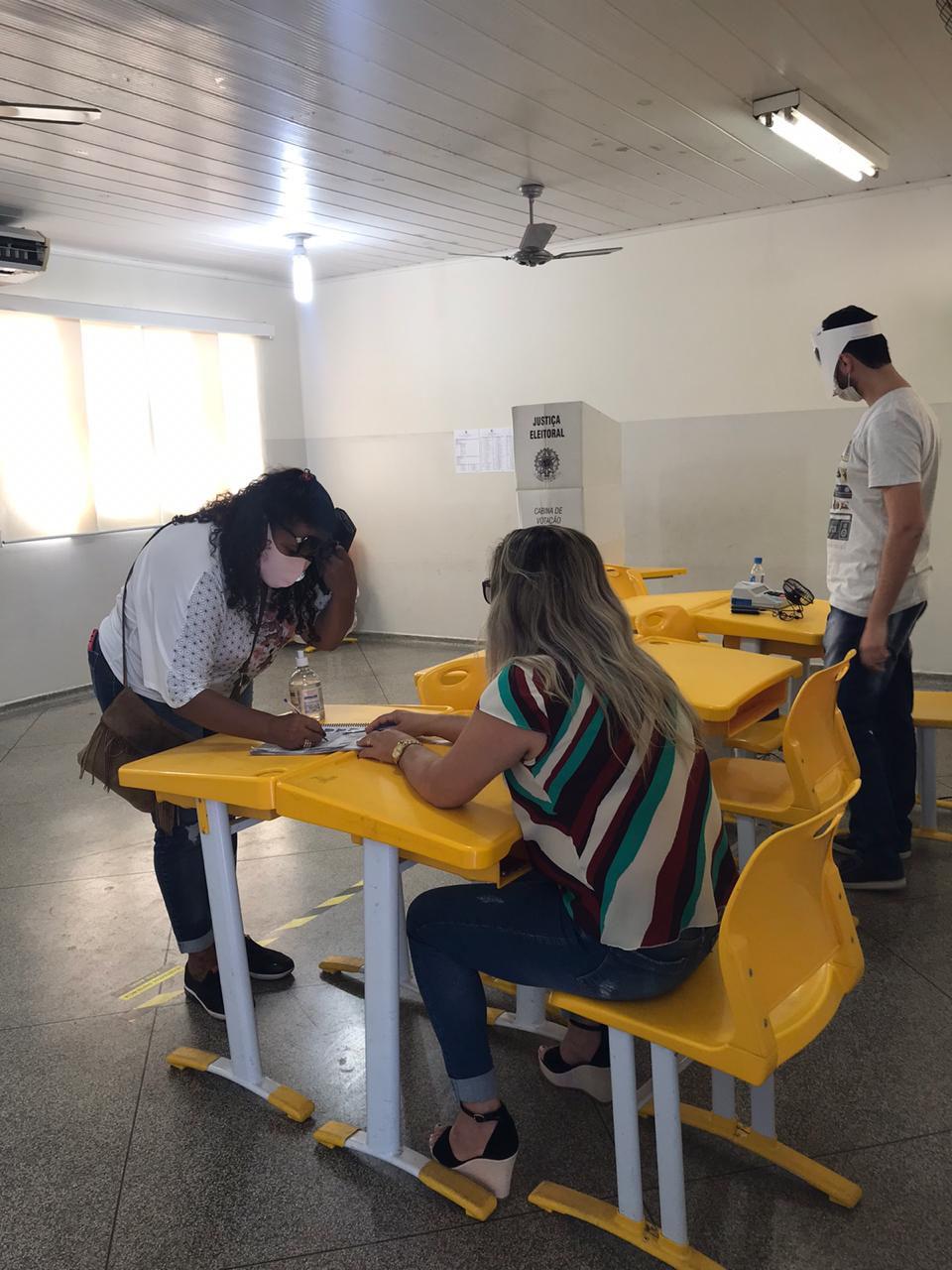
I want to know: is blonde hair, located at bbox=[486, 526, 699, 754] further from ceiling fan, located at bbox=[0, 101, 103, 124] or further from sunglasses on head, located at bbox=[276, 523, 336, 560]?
ceiling fan, located at bbox=[0, 101, 103, 124]

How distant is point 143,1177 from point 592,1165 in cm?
89

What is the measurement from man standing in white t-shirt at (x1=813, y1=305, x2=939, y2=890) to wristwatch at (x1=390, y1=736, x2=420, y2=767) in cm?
168

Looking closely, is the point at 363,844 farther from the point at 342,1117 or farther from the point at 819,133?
Result: the point at 819,133

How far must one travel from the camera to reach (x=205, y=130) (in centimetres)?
393

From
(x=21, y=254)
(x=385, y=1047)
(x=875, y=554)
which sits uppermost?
(x=21, y=254)

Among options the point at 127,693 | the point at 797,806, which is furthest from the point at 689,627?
the point at 127,693

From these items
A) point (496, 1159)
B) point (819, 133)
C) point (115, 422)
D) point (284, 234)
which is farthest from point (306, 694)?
point (115, 422)

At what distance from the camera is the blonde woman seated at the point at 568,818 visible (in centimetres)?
159

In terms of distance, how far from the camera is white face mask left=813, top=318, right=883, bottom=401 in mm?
3004

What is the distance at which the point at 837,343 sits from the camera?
307cm

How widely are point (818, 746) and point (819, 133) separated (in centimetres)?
313

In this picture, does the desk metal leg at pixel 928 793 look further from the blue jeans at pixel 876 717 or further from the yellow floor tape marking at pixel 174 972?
the yellow floor tape marking at pixel 174 972

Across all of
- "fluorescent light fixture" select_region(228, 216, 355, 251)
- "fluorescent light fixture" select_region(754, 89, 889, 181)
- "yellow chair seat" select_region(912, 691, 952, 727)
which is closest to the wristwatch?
"yellow chair seat" select_region(912, 691, 952, 727)

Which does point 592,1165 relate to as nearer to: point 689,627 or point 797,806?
point 797,806
